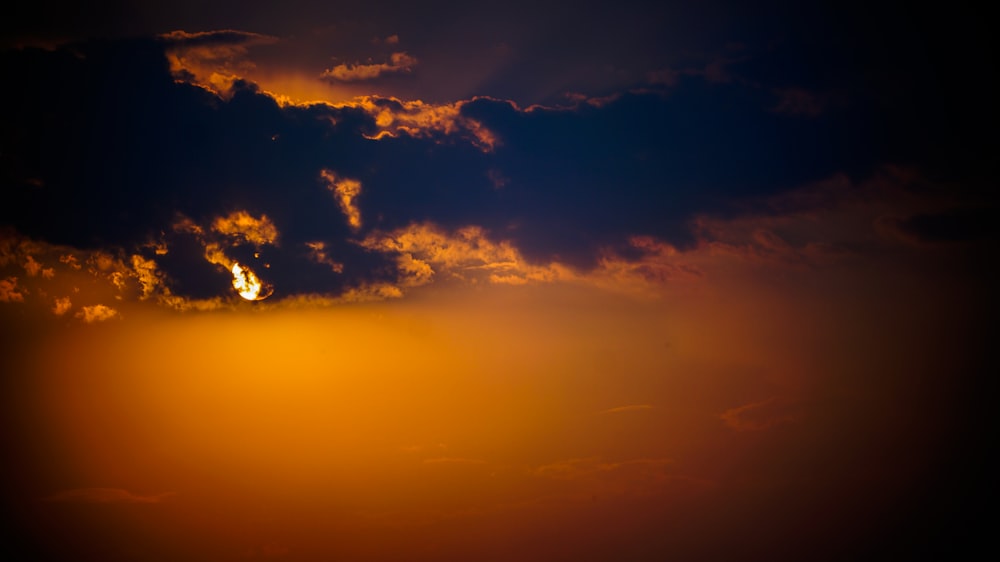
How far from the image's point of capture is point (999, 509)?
1072 inches

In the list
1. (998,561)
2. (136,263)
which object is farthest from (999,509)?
(136,263)

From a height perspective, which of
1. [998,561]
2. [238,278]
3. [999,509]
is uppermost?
[238,278]

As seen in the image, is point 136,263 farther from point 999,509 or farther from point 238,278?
point 999,509

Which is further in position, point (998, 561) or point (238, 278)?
point (998, 561)

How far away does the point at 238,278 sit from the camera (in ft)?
60.1

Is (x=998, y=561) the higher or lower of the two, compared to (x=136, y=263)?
lower

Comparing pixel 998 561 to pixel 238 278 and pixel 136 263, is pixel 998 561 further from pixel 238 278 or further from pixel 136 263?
pixel 136 263

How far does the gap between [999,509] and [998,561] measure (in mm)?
2515

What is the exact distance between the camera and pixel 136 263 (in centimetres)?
1833

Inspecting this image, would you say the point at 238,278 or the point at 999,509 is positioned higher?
the point at 238,278

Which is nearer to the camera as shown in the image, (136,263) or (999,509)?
(136,263)

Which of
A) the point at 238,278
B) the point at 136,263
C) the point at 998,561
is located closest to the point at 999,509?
the point at 998,561

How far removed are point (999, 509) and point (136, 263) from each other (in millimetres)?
38737
